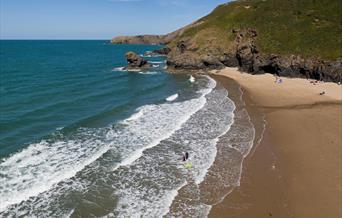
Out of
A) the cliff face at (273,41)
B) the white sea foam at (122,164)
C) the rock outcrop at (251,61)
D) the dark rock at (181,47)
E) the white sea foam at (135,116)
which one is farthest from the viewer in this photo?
the dark rock at (181,47)

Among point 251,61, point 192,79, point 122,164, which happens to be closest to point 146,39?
point 251,61

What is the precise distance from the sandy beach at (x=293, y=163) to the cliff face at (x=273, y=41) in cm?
1290

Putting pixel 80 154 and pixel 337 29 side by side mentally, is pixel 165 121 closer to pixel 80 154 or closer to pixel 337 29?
pixel 80 154

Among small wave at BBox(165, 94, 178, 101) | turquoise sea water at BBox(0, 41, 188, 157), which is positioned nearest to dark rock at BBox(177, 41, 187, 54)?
turquoise sea water at BBox(0, 41, 188, 157)

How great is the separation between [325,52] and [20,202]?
162 feet

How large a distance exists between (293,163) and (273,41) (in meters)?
44.2

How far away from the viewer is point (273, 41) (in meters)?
64.2

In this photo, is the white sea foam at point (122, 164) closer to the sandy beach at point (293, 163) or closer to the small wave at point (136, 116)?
the small wave at point (136, 116)

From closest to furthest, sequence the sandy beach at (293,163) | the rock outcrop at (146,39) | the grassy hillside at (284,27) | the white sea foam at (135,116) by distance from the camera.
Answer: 1. the sandy beach at (293,163)
2. the white sea foam at (135,116)
3. the grassy hillside at (284,27)
4. the rock outcrop at (146,39)

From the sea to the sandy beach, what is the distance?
1218 millimetres

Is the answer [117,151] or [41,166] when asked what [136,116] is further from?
[41,166]

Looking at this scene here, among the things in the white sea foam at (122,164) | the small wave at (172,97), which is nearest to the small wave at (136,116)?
the white sea foam at (122,164)

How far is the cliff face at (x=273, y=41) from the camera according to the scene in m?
55.2

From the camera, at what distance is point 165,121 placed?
34.8m
